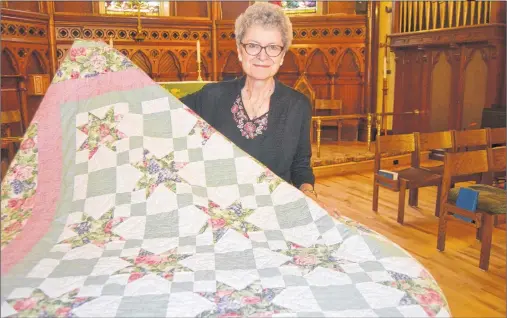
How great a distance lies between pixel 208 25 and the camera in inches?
317

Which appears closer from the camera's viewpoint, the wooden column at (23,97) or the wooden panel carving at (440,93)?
the wooden column at (23,97)

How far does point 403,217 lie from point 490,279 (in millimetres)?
1171

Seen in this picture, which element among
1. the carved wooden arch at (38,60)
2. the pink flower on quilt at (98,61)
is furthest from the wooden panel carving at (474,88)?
the carved wooden arch at (38,60)

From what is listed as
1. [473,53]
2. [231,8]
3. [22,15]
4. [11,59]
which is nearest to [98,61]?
[11,59]

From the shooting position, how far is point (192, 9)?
26.6 ft

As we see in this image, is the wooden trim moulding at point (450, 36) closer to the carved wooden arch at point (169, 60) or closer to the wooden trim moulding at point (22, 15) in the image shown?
the carved wooden arch at point (169, 60)

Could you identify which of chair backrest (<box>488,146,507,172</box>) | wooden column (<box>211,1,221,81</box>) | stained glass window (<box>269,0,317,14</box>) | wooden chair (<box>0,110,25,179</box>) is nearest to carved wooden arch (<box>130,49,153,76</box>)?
wooden column (<box>211,1,221,81</box>)

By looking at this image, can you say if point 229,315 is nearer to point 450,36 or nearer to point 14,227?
point 14,227

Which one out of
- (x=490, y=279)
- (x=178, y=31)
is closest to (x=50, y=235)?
(x=490, y=279)

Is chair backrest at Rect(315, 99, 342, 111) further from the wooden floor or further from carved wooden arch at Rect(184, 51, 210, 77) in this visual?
the wooden floor

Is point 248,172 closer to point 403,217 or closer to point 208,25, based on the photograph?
point 403,217

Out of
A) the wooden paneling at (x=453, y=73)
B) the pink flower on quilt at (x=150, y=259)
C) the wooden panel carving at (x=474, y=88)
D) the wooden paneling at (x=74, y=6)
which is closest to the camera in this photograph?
the pink flower on quilt at (x=150, y=259)

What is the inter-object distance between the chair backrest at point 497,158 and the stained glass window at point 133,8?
590 cm

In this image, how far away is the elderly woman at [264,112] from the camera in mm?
1852
